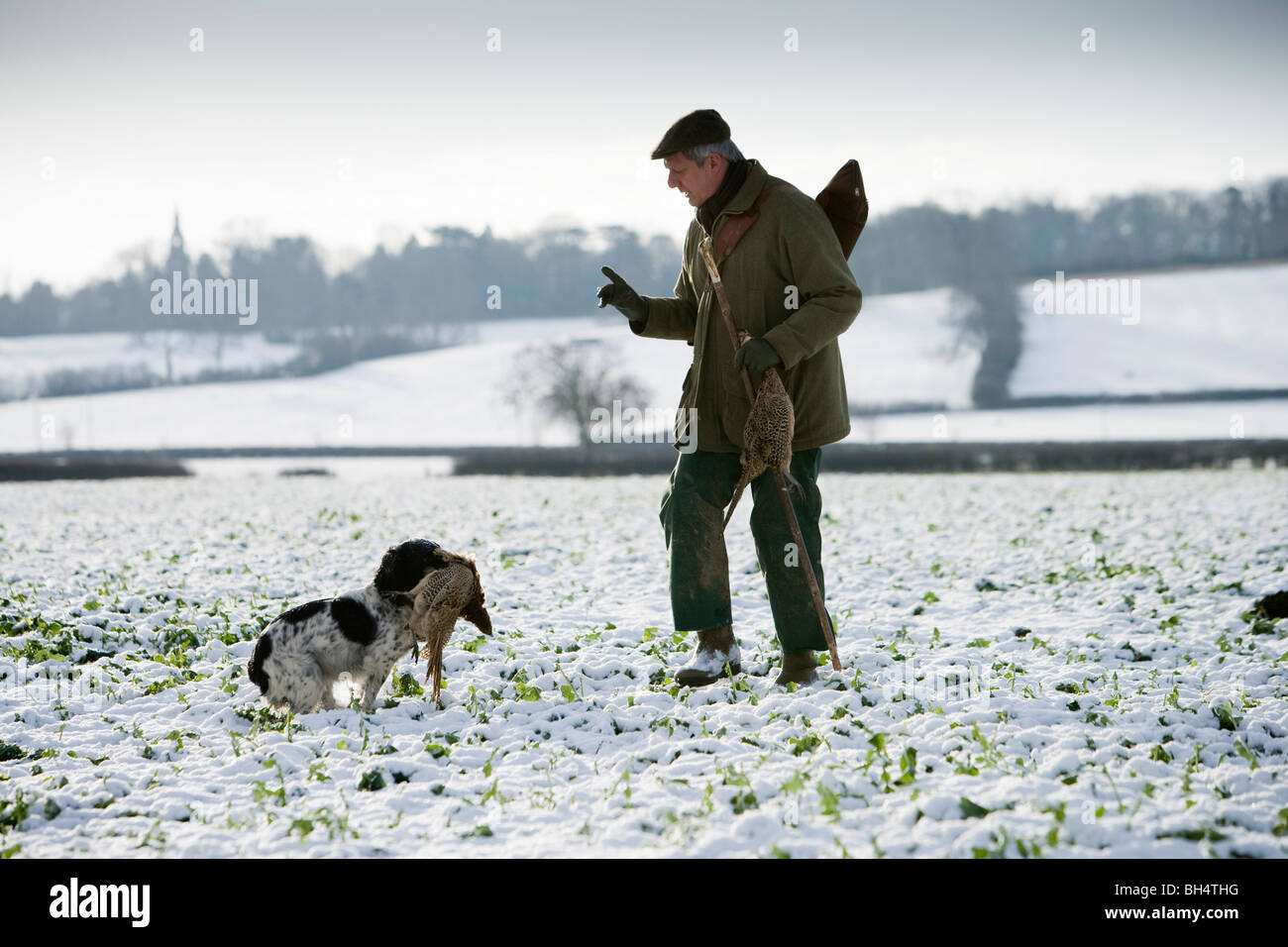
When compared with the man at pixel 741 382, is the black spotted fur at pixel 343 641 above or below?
below

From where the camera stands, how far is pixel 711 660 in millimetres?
5512

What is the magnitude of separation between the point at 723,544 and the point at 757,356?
3.37ft

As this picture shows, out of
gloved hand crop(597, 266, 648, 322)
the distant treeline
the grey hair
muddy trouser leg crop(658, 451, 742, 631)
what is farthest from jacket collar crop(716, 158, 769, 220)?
the distant treeline

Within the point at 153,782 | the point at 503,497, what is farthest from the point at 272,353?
the point at 153,782

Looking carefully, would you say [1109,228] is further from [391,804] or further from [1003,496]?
[391,804]

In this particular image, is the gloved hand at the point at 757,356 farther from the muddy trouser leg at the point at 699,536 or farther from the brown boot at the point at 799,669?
the brown boot at the point at 799,669

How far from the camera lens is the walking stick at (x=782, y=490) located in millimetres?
5117

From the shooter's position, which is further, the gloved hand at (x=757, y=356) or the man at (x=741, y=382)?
the man at (x=741, y=382)

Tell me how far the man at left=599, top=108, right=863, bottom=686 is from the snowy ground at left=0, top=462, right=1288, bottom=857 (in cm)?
44

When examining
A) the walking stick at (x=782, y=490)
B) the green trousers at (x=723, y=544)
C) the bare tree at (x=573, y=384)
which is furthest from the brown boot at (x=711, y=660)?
the bare tree at (x=573, y=384)

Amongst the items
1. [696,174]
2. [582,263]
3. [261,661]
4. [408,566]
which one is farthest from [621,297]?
[582,263]

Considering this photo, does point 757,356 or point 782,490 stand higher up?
point 757,356

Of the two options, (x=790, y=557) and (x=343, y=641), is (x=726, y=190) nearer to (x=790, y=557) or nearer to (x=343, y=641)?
(x=790, y=557)
